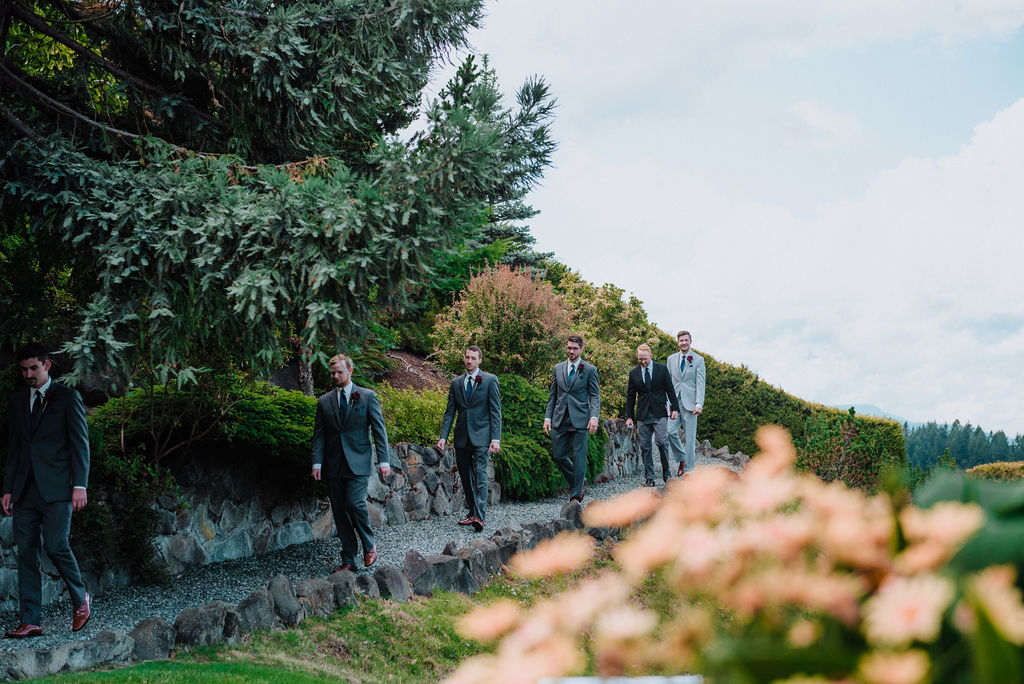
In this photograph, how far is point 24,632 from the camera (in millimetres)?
5812

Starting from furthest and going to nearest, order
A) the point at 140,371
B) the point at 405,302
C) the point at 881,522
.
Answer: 1. the point at 140,371
2. the point at 405,302
3. the point at 881,522

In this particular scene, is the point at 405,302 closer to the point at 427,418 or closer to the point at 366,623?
the point at 366,623

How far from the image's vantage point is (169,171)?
6254mm

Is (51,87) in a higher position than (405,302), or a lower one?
higher

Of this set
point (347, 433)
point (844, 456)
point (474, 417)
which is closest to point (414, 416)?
point (474, 417)

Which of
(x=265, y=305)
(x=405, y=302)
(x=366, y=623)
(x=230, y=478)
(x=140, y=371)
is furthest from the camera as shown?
(x=230, y=478)

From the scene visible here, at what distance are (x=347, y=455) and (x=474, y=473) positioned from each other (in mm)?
2299

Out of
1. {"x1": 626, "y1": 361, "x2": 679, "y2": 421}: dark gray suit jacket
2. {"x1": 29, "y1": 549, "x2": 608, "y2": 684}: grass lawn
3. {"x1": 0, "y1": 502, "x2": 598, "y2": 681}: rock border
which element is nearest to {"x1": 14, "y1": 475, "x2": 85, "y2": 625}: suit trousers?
{"x1": 0, "y1": 502, "x2": 598, "y2": 681}: rock border

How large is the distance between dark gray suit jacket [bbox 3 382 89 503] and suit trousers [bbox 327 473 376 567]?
2209 mm

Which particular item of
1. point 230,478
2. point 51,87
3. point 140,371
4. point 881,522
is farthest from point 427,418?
point 881,522

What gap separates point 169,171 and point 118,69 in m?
1.68

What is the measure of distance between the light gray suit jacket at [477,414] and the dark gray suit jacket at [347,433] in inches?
66.9

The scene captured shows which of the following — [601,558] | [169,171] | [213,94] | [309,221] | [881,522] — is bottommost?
[601,558]

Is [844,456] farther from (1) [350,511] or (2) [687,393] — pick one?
(1) [350,511]
